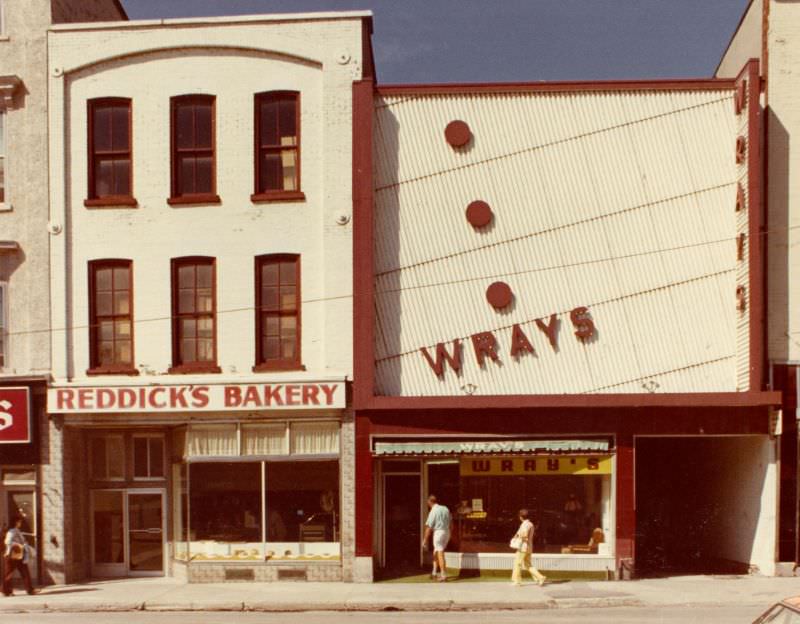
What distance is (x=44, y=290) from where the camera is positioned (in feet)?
68.4

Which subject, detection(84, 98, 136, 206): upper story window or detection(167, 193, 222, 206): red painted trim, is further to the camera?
detection(84, 98, 136, 206): upper story window

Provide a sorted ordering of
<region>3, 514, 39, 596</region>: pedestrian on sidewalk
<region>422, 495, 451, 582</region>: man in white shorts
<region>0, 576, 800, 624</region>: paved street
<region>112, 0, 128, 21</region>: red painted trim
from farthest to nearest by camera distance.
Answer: <region>112, 0, 128, 21</region>: red painted trim, <region>422, 495, 451, 582</region>: man in white shorts, <region>3, 514, 39, 596</region>: pedestrian on sidewalk, <region>0, 576, 800, 624</region>: paved street

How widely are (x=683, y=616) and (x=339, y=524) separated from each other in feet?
25.3

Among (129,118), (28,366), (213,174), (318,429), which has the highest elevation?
(129,118)

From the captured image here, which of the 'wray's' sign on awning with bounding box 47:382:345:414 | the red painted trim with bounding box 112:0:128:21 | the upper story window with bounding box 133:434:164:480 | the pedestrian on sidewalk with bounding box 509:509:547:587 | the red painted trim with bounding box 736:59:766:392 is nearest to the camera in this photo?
the pedestrian on sidewalk with bounding box 509:509:547:587

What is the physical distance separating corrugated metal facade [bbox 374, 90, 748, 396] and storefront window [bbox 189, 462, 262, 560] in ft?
12.6

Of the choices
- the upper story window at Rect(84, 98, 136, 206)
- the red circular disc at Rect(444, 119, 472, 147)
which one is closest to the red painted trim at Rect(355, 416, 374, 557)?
the red circular disc at Rect(444, 119, 472, 147)

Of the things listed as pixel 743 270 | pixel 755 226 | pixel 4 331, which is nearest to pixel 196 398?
pixel 4 331

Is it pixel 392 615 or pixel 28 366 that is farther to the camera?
pixel 28 366

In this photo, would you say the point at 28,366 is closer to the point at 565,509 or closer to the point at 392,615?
the point at 392,615

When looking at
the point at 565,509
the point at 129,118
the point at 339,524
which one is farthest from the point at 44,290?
the point at 565,509

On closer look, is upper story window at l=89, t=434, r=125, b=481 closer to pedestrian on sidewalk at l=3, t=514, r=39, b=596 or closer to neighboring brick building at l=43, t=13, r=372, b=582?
neighboring brick building at l=43, t=13, r=372, b=582

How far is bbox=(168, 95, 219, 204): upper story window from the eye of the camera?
20797 millimetres

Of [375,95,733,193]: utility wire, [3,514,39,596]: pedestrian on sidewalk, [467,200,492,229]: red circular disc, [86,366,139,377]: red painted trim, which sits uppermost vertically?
[375,95,733,193]: utility wire
